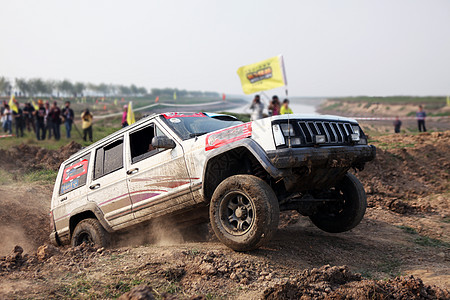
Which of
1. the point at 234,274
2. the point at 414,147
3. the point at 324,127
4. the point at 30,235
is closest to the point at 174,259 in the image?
the point at 234,274

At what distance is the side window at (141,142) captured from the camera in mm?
5660

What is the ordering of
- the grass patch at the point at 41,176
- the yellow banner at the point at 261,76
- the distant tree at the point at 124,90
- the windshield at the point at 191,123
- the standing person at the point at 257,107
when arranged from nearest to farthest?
1. the windshield at the point at 191,123
2. the yellow banner at the point at 261,76
3. the grass patch at the point at 41,176
4. the standing person at the point at 257,107
5. the distant tree at the point at 124,90

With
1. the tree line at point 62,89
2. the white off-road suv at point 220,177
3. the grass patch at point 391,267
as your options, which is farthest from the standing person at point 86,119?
the tree line at point 62,89

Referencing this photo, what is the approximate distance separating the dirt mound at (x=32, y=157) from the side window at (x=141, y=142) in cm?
734

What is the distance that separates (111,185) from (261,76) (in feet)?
18.5

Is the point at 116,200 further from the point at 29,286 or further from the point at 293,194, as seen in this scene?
the point at 293,194

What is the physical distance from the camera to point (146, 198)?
547cm

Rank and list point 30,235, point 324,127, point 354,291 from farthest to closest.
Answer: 1. point 30,235
2. point 324,127
3. point 354,291

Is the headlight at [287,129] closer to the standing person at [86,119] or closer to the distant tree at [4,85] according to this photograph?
the standing person at [86,119]

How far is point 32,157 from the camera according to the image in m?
14.0

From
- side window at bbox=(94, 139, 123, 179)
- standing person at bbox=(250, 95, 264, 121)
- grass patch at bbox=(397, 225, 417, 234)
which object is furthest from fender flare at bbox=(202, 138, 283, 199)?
standing person at bbox=(250, 95, 264, 121)

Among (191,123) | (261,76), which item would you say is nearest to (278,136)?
(191,123)

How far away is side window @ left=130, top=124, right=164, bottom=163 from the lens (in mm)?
5660

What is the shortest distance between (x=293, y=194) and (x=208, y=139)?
1275mm
